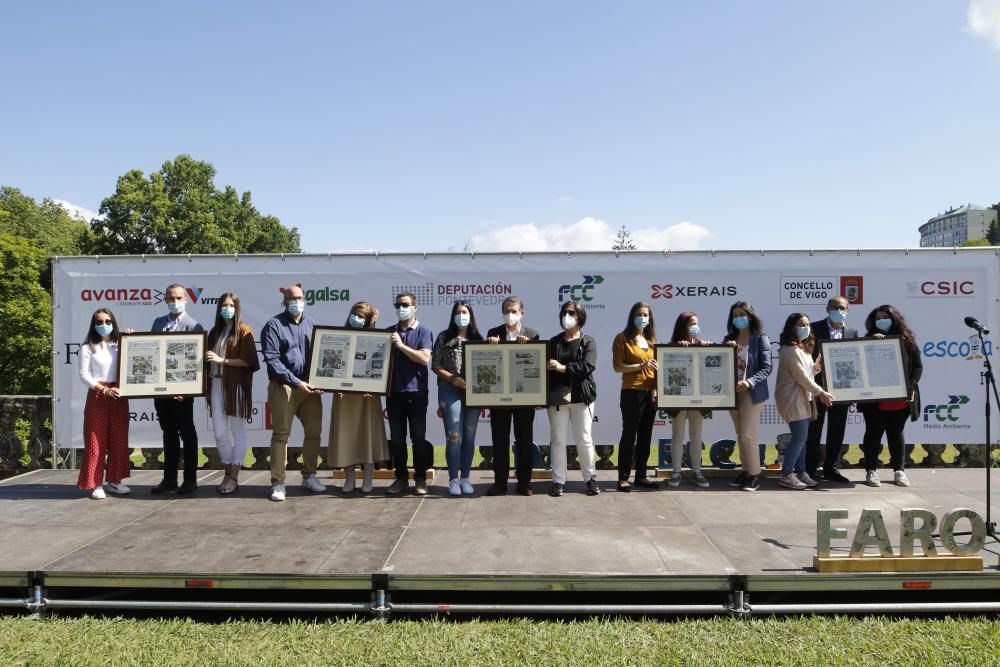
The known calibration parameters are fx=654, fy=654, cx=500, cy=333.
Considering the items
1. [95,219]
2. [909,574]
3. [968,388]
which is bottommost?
[909,574]

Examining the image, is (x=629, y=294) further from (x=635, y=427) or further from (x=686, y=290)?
(x=635, y=427)

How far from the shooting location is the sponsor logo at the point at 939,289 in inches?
307

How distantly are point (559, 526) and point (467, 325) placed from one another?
209cm

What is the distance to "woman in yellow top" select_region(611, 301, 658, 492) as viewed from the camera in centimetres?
650

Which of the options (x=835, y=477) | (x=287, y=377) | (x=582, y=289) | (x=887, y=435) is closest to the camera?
(x=287, y=377)

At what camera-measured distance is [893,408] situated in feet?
22.4

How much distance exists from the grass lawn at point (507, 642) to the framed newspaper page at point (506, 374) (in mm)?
2358

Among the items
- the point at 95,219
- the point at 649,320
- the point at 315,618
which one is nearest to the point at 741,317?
the point at 649,320

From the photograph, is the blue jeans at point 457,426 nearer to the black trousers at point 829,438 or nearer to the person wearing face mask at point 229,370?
the person wearing face mask at point 229,370

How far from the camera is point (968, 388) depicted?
7.79 meters

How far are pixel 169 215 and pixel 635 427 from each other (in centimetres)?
3863

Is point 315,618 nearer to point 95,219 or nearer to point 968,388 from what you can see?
point 968,388

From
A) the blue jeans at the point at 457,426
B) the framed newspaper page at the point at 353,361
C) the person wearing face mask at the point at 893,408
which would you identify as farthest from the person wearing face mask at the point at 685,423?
the framed newspaper page at the point at 353,361

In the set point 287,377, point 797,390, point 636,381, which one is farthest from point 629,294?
point 287,377
